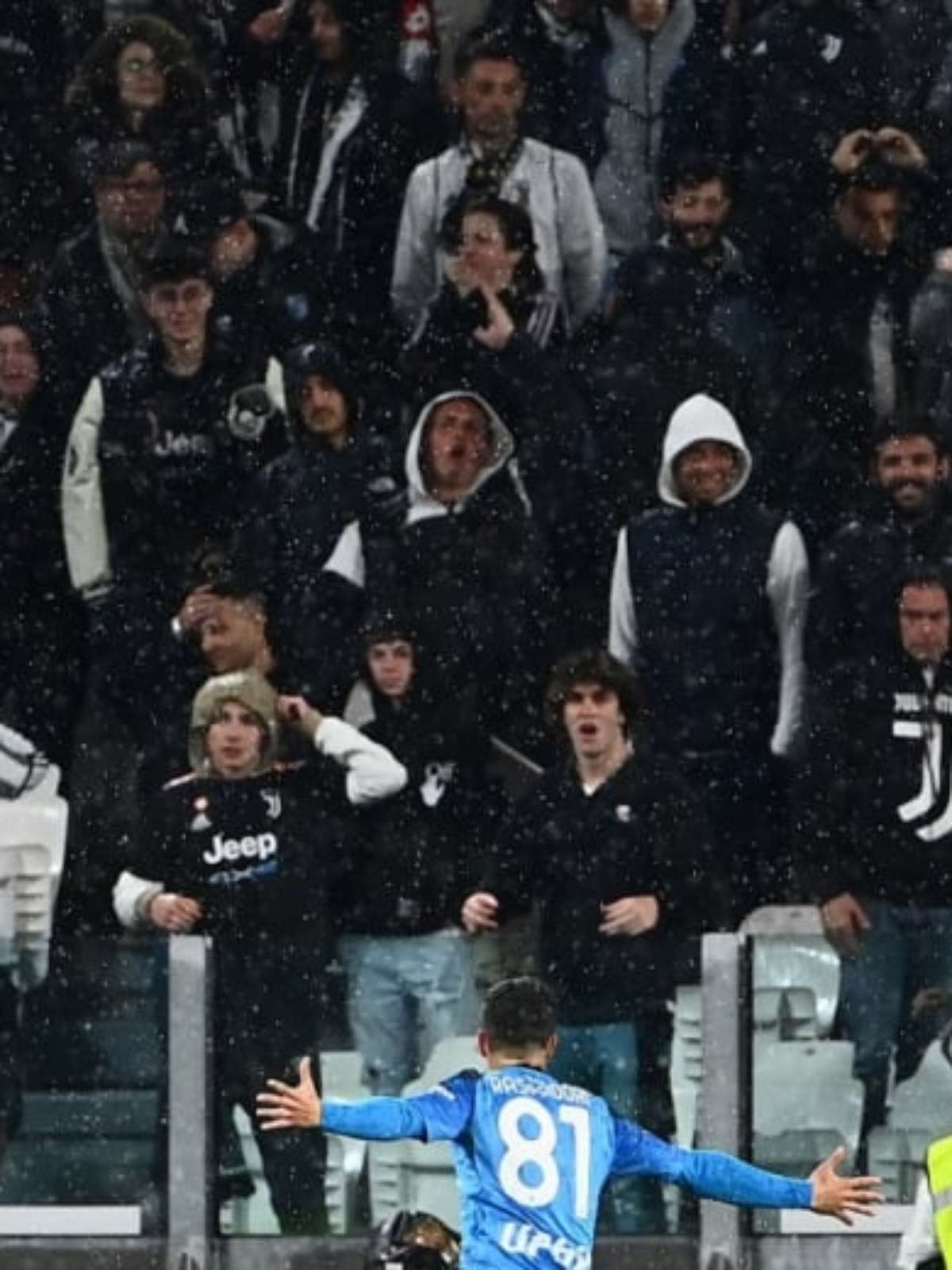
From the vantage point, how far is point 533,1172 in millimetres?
9836

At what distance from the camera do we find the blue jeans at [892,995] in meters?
12.9

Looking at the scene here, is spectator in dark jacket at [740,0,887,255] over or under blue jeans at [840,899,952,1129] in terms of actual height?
over

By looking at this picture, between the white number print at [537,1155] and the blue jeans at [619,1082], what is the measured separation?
119 inches

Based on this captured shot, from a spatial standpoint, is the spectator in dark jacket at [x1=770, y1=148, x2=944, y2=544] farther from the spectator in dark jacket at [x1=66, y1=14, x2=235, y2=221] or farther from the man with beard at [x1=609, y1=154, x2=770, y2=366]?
the spectator in dark jacket at [x1=66, y1=14, x2=235, y2=221]

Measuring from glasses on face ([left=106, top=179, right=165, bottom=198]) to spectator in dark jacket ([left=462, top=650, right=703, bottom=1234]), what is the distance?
9.52 ft

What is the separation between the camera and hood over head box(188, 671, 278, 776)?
13586 millimetres

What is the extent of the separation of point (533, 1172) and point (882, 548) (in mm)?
4334

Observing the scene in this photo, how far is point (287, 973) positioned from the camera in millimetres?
13125

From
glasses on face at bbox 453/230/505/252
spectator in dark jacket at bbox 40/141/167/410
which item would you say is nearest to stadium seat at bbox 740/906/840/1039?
glasses on face at bbox 453/230/505/252

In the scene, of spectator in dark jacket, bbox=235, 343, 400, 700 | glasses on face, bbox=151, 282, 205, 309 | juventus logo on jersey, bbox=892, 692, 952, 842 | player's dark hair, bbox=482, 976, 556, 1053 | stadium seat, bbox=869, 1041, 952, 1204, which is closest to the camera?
player's dark hair, bbox=482, 976, 556, 1053

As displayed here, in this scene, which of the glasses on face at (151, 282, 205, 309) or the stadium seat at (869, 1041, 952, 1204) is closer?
the stadium seat at (869, 1041, 952, 1204)

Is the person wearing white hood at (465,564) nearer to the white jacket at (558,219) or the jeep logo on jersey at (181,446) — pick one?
the jeep logo on jersey at (181,446)

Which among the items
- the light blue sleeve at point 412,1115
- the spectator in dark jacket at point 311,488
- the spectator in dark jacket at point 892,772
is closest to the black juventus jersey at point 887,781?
the spectator in dark jacket at point 892,772

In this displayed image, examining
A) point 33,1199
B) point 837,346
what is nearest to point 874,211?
point 837,346
